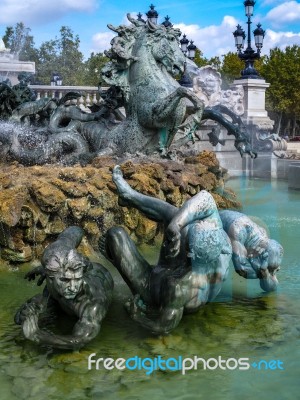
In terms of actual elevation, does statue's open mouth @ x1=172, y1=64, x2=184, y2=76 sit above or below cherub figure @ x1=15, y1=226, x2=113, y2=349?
above

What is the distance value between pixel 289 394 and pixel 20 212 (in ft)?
10.6

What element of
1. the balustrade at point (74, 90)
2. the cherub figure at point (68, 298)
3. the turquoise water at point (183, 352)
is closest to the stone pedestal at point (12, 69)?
the balustrade at point (74, 90)

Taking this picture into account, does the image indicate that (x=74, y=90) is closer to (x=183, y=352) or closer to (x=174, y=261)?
(x=174, y=261)

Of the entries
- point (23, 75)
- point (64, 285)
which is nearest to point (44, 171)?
point (64, 285)

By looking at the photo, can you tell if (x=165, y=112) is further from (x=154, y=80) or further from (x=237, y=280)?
(x=237, y=280)

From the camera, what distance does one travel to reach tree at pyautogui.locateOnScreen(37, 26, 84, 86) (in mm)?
34469

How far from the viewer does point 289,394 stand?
288cm

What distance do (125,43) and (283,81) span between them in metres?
39.2

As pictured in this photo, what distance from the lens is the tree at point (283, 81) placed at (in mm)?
44594

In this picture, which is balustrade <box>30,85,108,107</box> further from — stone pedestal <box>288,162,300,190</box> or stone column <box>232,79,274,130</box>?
stone pedestal <box>288,162,300,190</box>

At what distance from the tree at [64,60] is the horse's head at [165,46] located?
25641 millimetres

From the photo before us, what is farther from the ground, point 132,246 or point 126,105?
point 126,105

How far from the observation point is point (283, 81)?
45.1 m

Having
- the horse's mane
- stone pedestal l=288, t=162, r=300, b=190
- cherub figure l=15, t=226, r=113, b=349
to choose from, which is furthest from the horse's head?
cherub figure l=15, t=226, r=113, b=349
